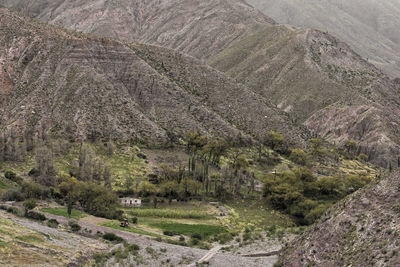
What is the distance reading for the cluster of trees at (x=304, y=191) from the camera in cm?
6819

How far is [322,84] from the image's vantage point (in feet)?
499

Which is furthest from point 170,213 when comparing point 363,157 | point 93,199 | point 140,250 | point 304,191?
point 363,157

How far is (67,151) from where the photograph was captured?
7831cm

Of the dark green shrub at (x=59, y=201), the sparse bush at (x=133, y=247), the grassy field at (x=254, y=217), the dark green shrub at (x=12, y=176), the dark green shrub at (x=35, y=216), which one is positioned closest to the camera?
the sparse bush at (x=133, y=247)

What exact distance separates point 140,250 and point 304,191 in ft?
147

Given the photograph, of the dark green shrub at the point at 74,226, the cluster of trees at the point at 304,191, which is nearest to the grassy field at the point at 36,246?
the dark green shrub at the point at 74,226

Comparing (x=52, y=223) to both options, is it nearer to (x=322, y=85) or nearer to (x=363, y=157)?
(x=363, y=157)

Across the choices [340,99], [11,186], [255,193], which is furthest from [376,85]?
[11,186]

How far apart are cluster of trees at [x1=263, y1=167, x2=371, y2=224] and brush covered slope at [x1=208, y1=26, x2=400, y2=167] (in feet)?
159

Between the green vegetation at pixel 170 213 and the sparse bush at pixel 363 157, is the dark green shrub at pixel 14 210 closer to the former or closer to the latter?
the green vegetation at pixel 170 213

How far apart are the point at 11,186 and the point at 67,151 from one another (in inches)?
740

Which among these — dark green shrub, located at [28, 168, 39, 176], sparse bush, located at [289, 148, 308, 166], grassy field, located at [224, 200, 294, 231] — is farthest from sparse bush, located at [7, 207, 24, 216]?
sparse bush, located at [289, 148, 308, 166]

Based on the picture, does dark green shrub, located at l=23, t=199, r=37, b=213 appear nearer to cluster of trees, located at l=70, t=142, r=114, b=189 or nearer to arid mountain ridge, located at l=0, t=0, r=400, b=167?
cluster of trees, located at l=70, t=142, r=114, b=189

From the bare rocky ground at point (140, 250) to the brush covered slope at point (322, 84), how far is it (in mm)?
91479
